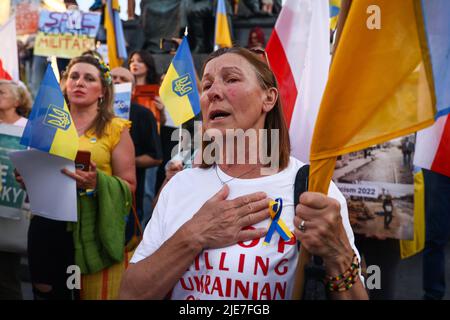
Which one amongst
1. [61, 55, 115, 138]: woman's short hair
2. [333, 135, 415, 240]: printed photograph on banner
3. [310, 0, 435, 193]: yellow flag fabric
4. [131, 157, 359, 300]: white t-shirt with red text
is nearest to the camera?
[310, 0, 435, 193]: yellow flag fabric

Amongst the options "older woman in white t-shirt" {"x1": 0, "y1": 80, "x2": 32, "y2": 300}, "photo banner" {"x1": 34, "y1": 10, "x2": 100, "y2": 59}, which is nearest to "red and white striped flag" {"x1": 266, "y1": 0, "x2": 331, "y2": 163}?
"older woman in white t-shirt" {"x1": 0, "y1": 80, "x2": 32, "y2": 300}

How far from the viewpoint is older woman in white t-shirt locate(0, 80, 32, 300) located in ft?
11.3

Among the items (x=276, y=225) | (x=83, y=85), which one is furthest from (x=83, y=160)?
(x=276, y=225)

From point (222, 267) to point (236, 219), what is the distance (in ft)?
0.56

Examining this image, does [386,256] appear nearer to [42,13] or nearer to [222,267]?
[222,267]

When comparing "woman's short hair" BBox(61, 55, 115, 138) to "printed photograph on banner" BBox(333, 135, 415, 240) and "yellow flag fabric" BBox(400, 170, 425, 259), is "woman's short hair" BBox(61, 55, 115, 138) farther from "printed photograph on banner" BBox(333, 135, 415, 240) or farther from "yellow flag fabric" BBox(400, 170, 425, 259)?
"yellow flag fabric" BBox(400, 170, 425, 259)

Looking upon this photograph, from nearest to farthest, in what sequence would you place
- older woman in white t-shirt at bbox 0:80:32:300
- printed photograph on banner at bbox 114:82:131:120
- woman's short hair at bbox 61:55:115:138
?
1. woman's short hair at bbox 61:55:115:138
2. older woman in white t-shirt at bbox 0:80:32:300
3. printed photograph on banner at bbox 114:82:131:120

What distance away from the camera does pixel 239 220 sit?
1.67 meters

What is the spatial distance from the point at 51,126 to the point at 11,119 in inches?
53.4

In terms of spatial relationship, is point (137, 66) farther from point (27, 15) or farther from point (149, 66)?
point (27, 15)

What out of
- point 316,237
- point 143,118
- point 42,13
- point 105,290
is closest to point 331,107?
point 316,237

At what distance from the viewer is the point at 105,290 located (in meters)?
2.90

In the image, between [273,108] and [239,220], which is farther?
[273,108]

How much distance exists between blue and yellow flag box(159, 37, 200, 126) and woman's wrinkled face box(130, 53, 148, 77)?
1.47 metres
